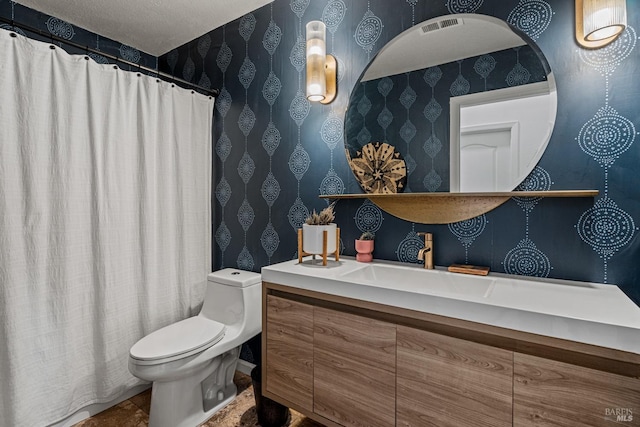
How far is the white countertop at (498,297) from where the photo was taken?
838 millimetres

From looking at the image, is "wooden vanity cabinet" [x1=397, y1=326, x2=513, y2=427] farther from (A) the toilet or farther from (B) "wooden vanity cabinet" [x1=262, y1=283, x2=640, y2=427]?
(A) the toilet

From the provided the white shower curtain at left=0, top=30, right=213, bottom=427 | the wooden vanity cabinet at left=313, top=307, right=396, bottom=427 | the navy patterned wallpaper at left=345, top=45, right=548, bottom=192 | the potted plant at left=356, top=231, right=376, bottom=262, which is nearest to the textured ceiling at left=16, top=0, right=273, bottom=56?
the white shower curtain at left=0, top=30, right=213, bottom=427

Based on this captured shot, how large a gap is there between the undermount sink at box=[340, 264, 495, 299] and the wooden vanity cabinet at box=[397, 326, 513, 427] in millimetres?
193

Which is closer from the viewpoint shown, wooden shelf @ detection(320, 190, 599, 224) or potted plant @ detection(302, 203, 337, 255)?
wooden shelf @ detection(320, 190, 599, 224)

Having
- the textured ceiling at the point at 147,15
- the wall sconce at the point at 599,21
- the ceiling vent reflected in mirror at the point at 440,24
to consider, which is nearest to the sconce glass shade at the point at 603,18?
the wall sconce at the point at 599,21

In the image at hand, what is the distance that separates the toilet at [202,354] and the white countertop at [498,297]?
0.53 metres

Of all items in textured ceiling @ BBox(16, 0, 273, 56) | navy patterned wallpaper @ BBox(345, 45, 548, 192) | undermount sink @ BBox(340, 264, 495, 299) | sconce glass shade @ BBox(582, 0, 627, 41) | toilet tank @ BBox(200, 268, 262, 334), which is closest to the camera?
sconce glass shade @ BBox(582, 0, 627, 41)

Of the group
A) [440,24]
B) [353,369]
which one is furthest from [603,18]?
[353,369]

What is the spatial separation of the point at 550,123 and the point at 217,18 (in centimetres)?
214

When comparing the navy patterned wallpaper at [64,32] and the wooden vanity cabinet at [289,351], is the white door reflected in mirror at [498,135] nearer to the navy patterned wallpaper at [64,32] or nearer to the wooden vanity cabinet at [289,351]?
the wooden vanity cabinet at [289,351]

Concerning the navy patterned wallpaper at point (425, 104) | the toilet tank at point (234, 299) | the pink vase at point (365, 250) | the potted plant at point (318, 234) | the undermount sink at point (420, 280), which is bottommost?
the toilet tank at point (234, 299)

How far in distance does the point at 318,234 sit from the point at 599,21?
132cm

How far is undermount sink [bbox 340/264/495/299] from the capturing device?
1.24 meters

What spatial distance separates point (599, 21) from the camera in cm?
110
